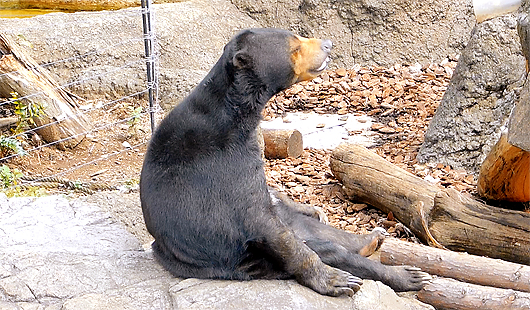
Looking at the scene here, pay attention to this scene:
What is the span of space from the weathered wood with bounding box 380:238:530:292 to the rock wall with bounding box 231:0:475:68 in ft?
20.8

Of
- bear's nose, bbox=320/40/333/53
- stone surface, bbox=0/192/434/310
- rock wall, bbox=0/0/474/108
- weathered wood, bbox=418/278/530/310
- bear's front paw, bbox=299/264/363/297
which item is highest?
bear's nose, bbox=320/40/333/53

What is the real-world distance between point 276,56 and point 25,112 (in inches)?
180

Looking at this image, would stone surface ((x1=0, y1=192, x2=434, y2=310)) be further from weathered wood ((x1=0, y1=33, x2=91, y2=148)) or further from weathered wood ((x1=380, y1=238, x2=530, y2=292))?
weathered wood ((x1=0, y1=33, x2=91, y2=148))

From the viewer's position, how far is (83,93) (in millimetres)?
9117

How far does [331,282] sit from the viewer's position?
355 centimetres

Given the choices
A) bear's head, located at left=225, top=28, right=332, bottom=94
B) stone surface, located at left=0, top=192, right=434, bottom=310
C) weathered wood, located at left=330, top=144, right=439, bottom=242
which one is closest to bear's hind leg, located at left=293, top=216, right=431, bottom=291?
stone surface, located at left=0, top=192, right=434, bottom=310

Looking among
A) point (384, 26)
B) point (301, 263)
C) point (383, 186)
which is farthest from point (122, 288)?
point (384, 26)

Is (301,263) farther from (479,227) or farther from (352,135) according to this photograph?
(352,135)

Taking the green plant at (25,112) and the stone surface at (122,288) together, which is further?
the green plant at (25,112)

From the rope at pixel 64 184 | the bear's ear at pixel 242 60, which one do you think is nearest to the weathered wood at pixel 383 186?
the rope at pixel 64 184

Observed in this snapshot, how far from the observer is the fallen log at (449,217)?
15.9 ft

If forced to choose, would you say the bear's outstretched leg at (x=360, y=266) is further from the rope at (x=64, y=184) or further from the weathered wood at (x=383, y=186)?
the rope at (x=64, y=184)

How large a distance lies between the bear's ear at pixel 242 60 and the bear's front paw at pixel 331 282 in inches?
Result: 45.5

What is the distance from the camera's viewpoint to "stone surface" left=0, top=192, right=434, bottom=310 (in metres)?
3.41
